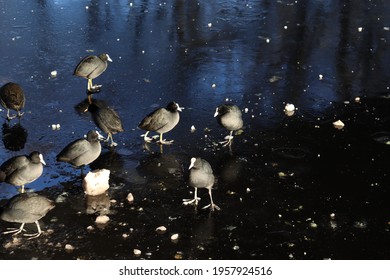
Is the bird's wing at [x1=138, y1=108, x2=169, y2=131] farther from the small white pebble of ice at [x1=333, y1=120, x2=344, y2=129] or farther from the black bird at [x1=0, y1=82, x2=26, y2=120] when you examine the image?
the small white pebble of ice at [x1=333, y1=120, x2=344, y2=129]

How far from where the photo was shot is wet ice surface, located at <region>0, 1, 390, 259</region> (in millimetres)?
7727

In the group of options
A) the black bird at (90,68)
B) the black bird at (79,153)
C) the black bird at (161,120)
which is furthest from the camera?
the black bird at (90,68)

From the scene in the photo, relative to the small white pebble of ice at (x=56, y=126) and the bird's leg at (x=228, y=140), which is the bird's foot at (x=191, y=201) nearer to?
the bird's leg at (x=228, y=140)

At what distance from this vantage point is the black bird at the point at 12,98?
10227 mm

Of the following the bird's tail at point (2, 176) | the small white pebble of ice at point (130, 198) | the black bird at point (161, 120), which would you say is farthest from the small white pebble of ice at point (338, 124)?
the bird's tail at point (2, 176)

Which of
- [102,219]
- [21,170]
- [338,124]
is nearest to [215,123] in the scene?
[338,124]

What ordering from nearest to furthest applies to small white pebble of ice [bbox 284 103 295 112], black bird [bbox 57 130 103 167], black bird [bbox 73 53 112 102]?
black bird [bbox 57 130 103 167] → small white pebble of ice [bbox 284 103 295 112] → black bird [bbox 73 53 112 102]

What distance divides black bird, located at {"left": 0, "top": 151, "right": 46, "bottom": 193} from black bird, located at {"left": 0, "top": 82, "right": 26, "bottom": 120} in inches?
85.5

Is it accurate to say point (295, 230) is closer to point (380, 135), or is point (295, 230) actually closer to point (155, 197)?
point (155, 197)

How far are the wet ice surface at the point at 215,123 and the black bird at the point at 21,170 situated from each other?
0.30 m

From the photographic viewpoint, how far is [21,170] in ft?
26.8

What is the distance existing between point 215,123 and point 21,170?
3.43m

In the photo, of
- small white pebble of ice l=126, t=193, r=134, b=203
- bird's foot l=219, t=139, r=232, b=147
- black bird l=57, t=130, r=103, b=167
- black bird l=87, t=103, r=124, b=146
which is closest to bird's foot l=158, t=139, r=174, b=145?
black bird l=87, t=103, r=124, b=146

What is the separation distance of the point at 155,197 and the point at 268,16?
845 cm
